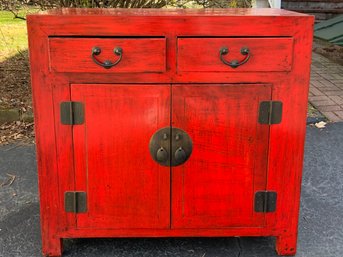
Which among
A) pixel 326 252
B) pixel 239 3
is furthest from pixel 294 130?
pixel 239 3

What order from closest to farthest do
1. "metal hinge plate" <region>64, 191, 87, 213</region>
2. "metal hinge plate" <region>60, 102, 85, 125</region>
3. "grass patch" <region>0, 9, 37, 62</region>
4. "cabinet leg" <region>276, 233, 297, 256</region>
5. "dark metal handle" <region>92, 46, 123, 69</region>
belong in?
"dark metal handle" <region>92, 46, 123, 69</region> < "metal hinge plate" <region>60, 102, 85, 125</region> < "metal hinge plate" <region>64, 191, 87, 213</region> < "cabinet leg" <region>276, 233, 297, 256</region> < "grass patch" <region>0, 9, 37, 62</region>

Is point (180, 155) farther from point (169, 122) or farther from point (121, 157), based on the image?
point (121, 157)

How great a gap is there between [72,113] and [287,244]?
4.08 ft

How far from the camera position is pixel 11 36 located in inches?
301

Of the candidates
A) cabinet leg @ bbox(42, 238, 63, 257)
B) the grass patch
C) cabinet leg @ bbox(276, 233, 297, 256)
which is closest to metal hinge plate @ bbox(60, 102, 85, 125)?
cabinet leg @ bbox(42, 238, 63, 257)

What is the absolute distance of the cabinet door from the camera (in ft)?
7.11

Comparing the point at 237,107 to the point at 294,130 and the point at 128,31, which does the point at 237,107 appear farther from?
the point at 128,31

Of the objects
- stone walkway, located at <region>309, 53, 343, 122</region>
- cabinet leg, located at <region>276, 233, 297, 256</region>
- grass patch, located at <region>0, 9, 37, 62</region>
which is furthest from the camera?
grass patch, located at <region>0, 9, 37, 62</region>

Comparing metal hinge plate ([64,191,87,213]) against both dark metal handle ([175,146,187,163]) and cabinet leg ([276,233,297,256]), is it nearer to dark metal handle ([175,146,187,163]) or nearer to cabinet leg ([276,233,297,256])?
dark metal handle ([175,146,187,163])

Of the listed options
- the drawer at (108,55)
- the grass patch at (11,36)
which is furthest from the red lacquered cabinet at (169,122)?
the grass patch at (11,36)

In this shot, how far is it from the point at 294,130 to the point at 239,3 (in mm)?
3782

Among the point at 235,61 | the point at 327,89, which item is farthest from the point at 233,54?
the point at 327,89

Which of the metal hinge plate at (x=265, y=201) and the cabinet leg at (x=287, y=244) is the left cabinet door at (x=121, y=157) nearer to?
the metal hinge plate at (x=265, y=201)

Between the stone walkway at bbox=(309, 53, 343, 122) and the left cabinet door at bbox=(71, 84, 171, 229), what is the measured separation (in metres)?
2.85
